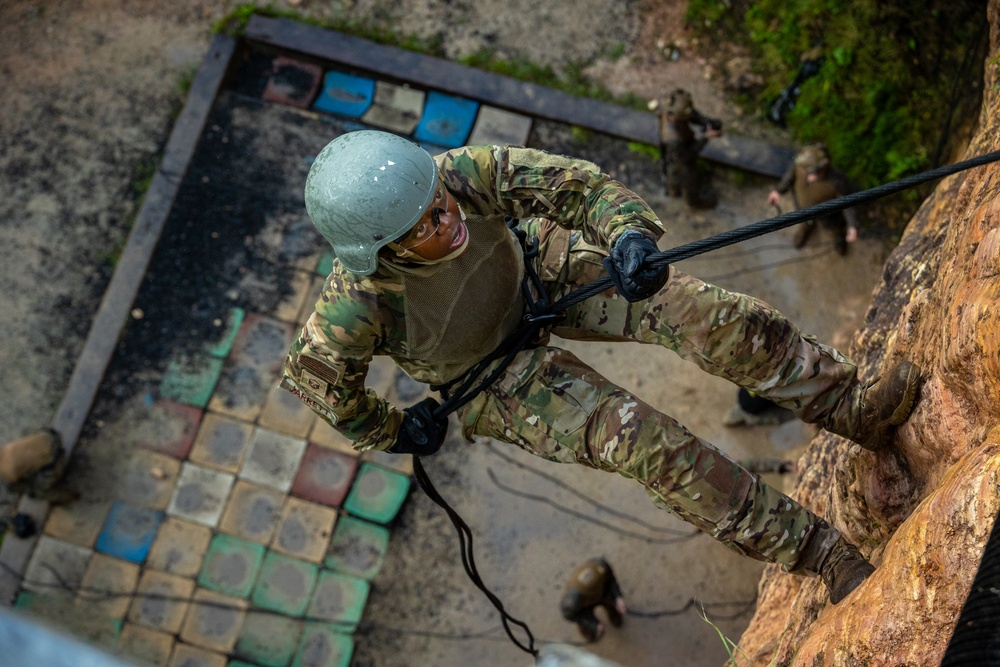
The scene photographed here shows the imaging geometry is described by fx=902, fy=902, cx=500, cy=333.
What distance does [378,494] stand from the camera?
6266 mm

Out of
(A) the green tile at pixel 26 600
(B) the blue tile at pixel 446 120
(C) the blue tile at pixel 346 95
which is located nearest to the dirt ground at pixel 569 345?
(B) the blue tile at pixel 446 120

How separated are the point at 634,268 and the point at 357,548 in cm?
391

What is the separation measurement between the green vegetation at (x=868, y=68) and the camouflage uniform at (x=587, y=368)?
9.41 feet

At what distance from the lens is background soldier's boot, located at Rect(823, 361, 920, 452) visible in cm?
337

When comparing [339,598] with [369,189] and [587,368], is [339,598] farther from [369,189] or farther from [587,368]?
[369,189]

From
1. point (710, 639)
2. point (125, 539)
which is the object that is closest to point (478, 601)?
point (710, 639)

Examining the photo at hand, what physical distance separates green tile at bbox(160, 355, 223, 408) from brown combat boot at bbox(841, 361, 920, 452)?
15.4ft

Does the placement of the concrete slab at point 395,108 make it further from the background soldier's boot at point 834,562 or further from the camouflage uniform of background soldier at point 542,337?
the background soldier's boot at point 834,562

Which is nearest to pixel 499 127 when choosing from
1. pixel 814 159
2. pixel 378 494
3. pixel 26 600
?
pixel 814 159

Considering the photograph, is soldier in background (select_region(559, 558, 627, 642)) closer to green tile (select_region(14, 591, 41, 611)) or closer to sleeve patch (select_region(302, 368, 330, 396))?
sleeve patch (select_region(302, 368, 330, 396))

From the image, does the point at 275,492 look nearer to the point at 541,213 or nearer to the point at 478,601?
the point at 478,601

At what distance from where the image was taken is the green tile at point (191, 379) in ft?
21.9

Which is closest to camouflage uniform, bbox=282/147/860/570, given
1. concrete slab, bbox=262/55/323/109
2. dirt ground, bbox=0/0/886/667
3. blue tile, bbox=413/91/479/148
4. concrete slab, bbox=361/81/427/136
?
dirt ground, bbox=0/0/886/667

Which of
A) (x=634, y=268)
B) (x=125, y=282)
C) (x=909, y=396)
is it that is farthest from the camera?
(x=125, y=282)
